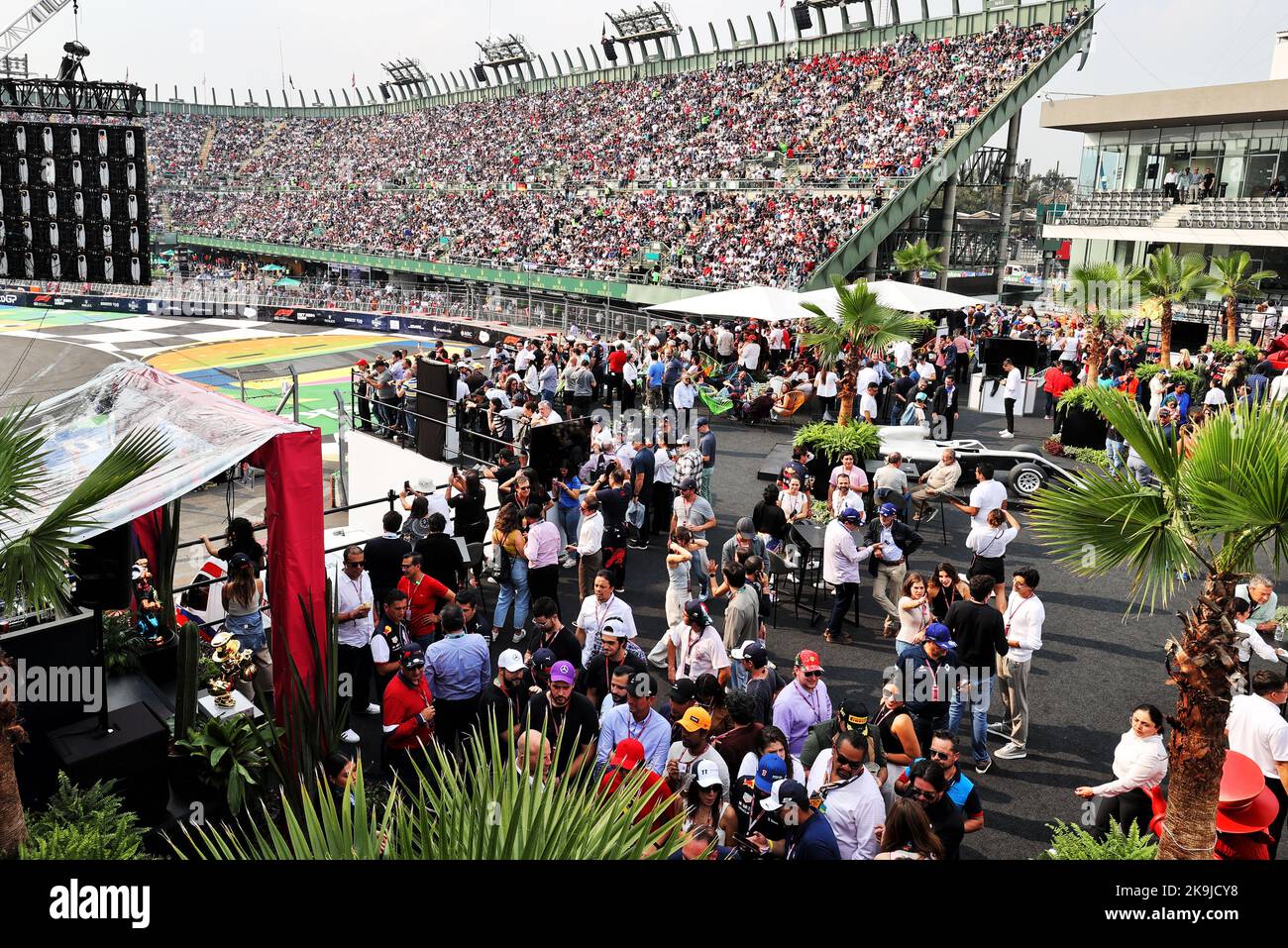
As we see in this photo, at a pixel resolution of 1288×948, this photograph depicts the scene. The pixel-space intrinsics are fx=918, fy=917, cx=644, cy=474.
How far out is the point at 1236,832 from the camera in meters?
5.46

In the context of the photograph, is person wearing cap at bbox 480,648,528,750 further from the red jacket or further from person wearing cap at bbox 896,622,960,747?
person wearing cap at bbox 896,622,960,747

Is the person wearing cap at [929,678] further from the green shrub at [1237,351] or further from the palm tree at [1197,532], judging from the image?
the green shrub at [1237,351]

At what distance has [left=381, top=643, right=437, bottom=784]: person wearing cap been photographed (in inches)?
264

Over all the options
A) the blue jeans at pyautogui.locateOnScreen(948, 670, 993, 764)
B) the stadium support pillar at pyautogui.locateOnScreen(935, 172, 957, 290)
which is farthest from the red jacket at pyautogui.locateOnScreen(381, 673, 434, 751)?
the stadium support pillar at pyautogui.locateOnScreen(935, 172, 957, 290)

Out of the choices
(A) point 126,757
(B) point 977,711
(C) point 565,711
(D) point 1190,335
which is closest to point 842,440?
(B) point 977,711

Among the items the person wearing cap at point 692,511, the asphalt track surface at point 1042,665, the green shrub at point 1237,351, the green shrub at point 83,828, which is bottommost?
the asphalt track surface at point 1042,665

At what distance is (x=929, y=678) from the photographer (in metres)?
7.30

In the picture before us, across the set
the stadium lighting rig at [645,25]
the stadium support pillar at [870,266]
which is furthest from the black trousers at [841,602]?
the stadium lighting rig at [645,25]

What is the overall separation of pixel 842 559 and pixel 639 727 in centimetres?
421

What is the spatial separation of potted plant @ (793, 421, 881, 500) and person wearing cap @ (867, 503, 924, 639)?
4.00 metres

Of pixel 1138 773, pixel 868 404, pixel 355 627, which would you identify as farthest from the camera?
pixel 868 404

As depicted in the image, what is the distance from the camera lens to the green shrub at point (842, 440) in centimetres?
1416

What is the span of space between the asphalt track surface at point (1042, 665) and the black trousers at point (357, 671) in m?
0.16

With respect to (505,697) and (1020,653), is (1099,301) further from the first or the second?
(505,697)
